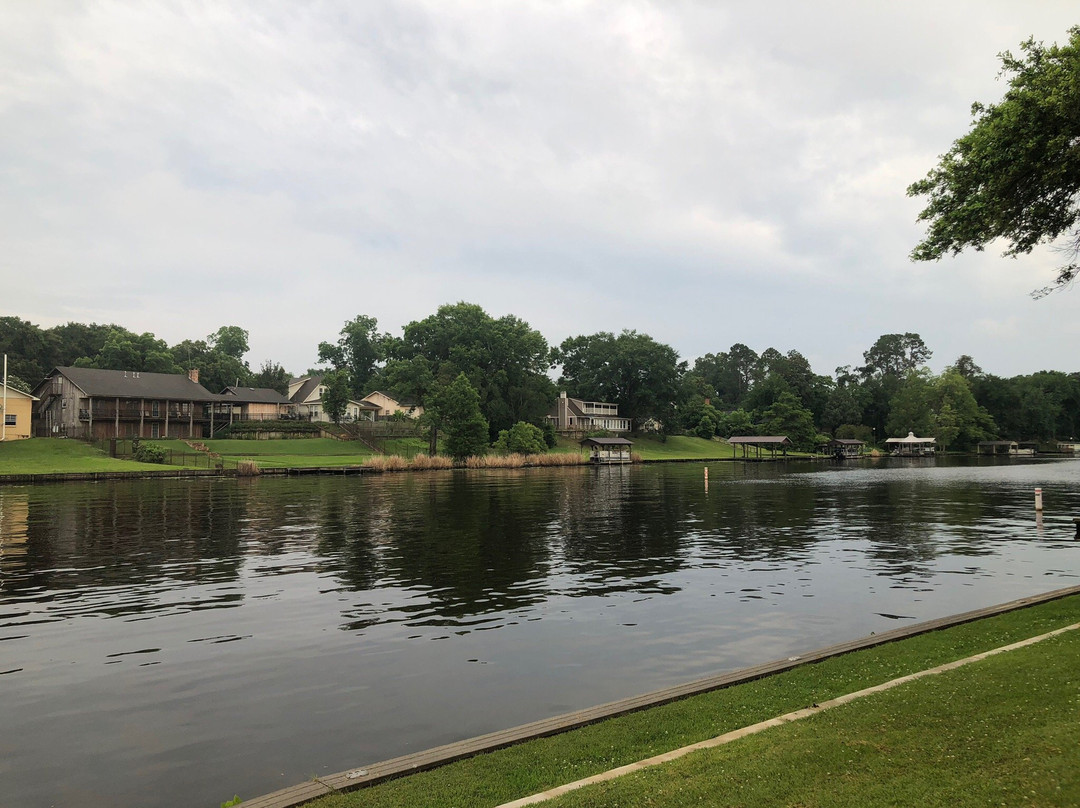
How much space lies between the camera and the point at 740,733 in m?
7.52

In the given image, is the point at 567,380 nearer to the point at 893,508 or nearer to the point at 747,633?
the point at 893,508

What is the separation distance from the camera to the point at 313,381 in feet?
425

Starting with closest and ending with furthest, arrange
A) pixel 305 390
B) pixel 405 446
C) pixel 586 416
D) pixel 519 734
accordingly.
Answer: pixel 519 734
pixel 405 446
pixel 305 390
pixel 586 416

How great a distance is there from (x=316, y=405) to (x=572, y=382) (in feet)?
166

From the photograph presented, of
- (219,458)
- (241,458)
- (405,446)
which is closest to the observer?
(219,458)

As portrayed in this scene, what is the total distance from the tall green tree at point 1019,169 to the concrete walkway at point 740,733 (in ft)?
37.8

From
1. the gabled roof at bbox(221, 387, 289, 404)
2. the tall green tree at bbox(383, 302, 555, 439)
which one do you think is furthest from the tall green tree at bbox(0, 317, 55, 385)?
the tall green tree at bbox(383, 302, 555, 439)

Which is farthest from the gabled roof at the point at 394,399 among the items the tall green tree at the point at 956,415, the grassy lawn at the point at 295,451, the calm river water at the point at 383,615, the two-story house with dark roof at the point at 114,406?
the tall green tree at the point at 956,415

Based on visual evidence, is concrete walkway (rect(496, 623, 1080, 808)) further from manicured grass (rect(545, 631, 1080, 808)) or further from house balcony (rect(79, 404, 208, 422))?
house balcony (rect(79, 404, 208, 422))

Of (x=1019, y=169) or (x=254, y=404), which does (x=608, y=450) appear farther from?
(x=1019, y=169)

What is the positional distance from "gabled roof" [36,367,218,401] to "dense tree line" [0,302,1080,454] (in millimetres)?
17965

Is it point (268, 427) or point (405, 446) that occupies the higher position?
point (268, 427)

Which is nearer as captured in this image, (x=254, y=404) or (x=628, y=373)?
(x=254, y=404)

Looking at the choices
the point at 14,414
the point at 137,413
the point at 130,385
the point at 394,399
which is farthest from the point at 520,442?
the point at 14,414
